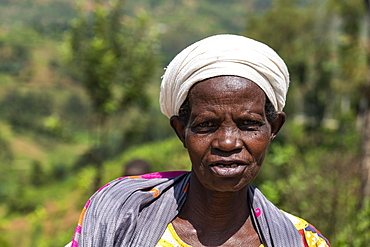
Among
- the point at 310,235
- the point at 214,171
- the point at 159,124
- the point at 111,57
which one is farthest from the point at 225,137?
the point at 159,124

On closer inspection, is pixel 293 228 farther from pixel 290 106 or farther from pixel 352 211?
pixel 290 106

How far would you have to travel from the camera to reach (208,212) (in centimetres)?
150

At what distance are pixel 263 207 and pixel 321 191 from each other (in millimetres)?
5145

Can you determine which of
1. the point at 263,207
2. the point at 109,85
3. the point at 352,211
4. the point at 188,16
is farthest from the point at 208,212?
the point at 188,16

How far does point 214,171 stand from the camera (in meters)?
1.35

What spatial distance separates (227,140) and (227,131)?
3 centimetres

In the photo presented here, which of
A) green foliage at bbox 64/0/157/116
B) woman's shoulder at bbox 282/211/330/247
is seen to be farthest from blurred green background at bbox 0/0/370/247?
woman's shoulder at bbox 282/211/330/247

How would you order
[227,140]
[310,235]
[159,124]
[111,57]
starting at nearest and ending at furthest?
[227,140]
[310,235]
[111,57]
[159,124]

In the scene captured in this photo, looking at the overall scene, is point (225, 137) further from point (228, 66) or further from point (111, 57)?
point (111, 57)

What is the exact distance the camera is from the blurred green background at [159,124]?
6480 millimetres

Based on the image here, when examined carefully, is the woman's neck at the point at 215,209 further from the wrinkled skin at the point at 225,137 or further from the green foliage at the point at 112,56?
the green foliage at the point at 112,56

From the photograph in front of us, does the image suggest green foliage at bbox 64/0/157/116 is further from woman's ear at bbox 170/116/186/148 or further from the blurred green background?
woman's ear at bbox 170/116/186/148

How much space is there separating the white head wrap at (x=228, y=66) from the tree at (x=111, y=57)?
512 cm

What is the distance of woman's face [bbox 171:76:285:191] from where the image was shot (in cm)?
135
